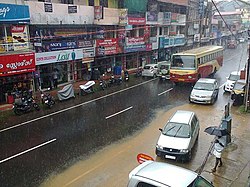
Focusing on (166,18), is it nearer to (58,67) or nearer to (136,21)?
(136,21)

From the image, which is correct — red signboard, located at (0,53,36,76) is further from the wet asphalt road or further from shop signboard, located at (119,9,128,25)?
shop signboard, located at (119,9,128,25)

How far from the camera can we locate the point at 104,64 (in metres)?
27.4

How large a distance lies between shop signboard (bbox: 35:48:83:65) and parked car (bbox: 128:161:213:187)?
1511cm

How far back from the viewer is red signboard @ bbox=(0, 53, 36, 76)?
1705cm

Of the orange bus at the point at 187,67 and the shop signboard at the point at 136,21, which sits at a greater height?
the shop signboard at the point at 136,21

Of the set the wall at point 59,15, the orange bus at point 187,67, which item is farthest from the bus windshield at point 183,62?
the wall at point 59,15

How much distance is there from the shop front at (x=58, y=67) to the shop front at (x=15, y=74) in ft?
3.78

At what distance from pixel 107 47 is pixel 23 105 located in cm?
1111

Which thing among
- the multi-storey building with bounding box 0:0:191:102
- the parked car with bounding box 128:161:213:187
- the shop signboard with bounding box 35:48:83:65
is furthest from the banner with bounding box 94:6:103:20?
the parked car with bounding box 128:161:213:187

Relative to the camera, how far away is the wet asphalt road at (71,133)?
35.1 ft

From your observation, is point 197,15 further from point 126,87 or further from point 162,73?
point 126,87

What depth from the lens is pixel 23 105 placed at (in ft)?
56.0

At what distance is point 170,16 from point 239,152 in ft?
93.3

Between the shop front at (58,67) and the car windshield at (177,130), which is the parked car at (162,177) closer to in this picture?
the car windshield at (177,130)
